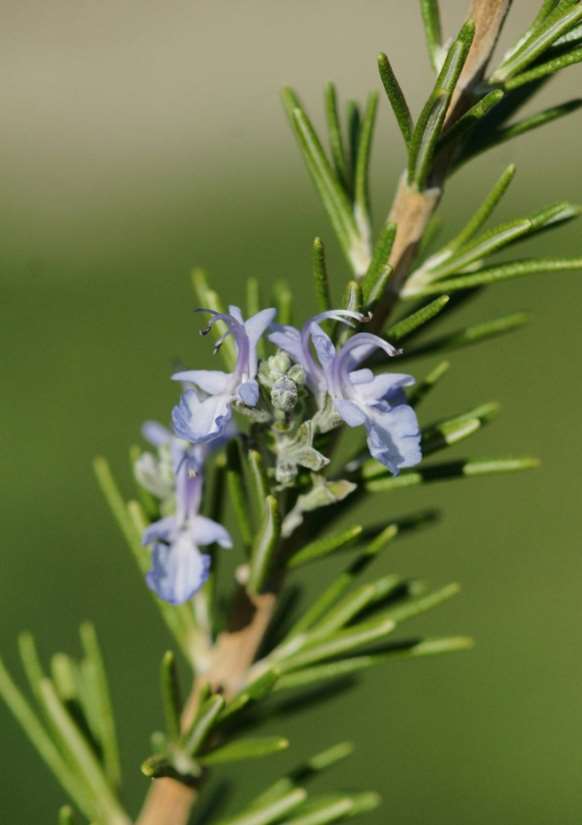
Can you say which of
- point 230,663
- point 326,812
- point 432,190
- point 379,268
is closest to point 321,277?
point 379,268

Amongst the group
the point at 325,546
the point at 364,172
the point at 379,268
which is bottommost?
the point at 325,546

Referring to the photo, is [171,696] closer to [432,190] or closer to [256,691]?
[256,691]

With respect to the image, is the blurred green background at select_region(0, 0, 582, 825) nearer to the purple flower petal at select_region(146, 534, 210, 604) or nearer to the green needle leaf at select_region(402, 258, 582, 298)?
the purple flower petal at select_region(146, 534, 210, 604)

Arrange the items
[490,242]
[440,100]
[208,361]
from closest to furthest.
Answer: [440,100] < [490,242] < [208,361]

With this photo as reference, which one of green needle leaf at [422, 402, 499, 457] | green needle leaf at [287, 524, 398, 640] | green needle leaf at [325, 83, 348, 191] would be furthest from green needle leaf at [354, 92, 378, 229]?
green needle leaf at [287, 524, 398, 640]

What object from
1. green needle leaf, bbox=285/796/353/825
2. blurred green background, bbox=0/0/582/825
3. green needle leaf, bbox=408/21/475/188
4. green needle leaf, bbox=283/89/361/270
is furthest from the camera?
blurred green background, bbox=0/0/582/825

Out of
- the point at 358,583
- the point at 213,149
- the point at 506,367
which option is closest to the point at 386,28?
the point at 213,149

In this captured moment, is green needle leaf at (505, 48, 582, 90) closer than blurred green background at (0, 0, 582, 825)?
Yes

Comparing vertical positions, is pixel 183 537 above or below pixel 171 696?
above
